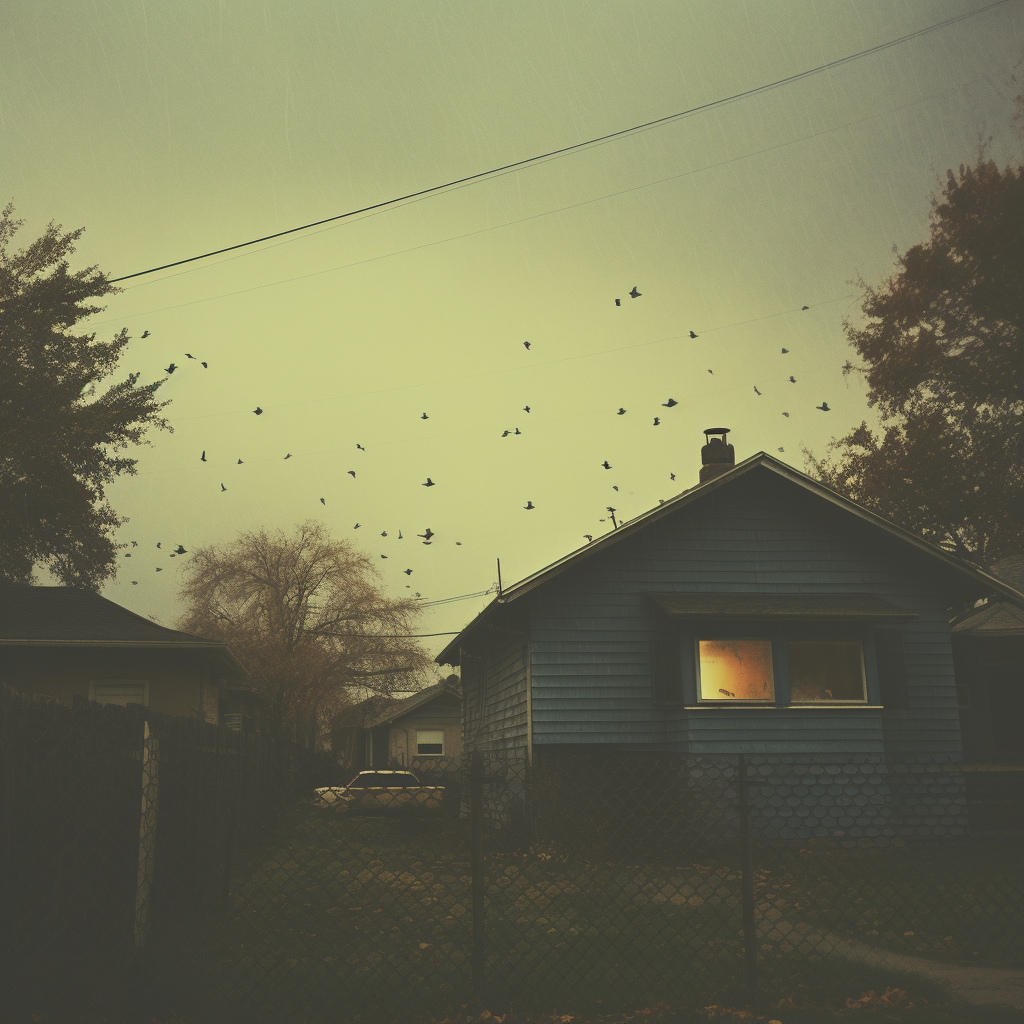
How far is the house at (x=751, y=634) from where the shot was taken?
14688mm

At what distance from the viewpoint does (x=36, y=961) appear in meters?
5.45

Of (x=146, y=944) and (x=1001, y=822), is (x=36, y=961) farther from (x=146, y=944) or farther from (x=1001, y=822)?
(x=1001, y=822)

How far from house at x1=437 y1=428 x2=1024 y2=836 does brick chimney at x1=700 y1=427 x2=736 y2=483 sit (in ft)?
6.94

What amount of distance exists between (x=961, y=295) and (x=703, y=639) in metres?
23.6

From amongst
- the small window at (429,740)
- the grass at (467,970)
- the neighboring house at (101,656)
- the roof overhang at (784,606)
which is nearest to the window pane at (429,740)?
the small window at (429,740)

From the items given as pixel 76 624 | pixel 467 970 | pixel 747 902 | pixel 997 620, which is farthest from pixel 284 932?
pixel 997 620

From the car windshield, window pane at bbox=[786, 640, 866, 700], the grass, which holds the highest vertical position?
window pane at bbox=[786, 640, 866, 700]

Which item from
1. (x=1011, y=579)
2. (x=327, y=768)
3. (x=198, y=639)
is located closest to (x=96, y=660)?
(x=198, y=639)

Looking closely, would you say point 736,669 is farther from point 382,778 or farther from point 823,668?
point 382,778

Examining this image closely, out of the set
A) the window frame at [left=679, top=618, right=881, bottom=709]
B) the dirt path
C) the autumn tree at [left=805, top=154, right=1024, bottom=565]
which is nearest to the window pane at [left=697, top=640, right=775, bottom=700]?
the window frame at [left=679, top=618, right=881, bottom=709]

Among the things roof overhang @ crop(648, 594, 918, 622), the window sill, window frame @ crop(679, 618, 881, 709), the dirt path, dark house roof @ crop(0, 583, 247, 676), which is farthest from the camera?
dark house roof @ crop(0, 583, 247, 676)

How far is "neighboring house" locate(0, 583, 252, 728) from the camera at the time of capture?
1792 centimetres

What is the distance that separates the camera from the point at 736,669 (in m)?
15.1

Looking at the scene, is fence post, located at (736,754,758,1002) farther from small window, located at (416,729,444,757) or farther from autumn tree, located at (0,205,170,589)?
small window, located at (416,729,444,757)
